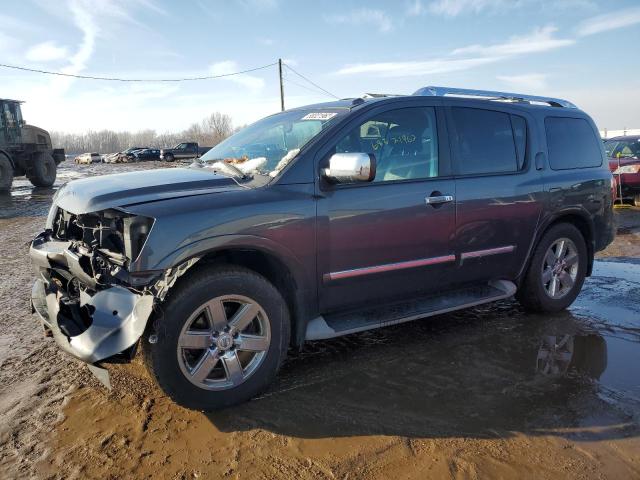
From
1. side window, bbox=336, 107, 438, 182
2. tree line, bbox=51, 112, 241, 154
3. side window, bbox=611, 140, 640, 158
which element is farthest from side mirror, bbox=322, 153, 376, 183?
tree line, bbox=51, 112, 241, 154

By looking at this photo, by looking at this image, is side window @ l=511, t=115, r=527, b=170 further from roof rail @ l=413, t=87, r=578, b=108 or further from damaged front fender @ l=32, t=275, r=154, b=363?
damaged front fender @ l=32, t=275, r=154, b=363

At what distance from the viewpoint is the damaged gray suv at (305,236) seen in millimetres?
2758

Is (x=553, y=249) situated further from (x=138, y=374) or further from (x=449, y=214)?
(x=138, y=374)

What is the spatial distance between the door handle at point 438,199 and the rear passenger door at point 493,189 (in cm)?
10

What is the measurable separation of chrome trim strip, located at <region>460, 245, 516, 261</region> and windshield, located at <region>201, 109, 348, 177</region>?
4.88ft

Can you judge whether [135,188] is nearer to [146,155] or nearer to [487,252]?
[487,252]

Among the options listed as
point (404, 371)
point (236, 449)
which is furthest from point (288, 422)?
point (404, 371)

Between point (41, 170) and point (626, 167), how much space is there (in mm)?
20374

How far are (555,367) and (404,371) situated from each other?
1.11 meters

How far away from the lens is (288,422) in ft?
9.38

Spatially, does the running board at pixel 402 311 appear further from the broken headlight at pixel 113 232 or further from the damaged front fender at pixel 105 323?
the broken headlight at pixel 113 232

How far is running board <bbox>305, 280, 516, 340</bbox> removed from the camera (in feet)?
10.8

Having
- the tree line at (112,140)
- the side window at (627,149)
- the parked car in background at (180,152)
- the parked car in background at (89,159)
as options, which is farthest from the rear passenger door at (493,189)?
the tree line at (112,140)

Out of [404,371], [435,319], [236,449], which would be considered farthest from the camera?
[435,319]
